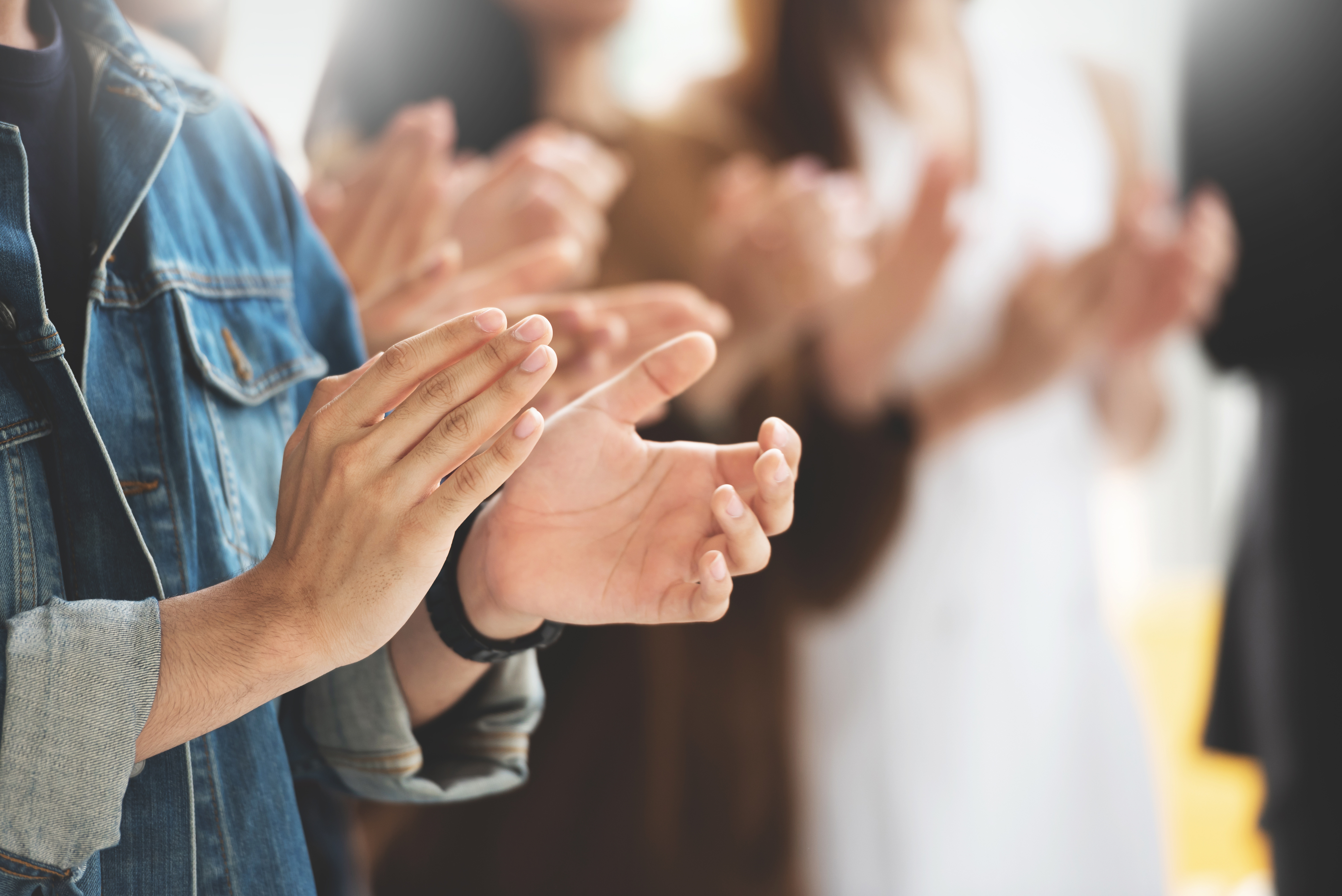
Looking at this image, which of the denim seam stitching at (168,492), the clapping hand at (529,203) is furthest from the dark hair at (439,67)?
the denim seam stitching at (168,492)

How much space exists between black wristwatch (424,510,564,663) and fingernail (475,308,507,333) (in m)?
0.12

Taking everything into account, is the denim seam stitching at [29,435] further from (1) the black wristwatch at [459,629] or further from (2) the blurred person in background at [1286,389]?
(2) the blurred person in background at [1286,389]

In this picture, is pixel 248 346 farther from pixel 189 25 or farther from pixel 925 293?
pixel 925 293

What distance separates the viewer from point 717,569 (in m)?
0.31

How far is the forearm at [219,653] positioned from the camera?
0.89 ft

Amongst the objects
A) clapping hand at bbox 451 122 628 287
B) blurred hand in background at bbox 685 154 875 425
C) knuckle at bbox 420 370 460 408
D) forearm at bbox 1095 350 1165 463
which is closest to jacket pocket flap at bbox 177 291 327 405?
knuckle at bbox 420 370 460 408

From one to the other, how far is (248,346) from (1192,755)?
1.61 meters

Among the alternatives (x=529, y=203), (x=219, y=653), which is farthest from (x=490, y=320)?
(x=529, y=203)

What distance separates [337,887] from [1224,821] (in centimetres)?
148

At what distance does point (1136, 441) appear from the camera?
1.21 metres

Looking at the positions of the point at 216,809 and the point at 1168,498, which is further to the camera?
the point at 1168,498

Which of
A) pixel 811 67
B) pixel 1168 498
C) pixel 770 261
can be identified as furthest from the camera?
pixel 1168 498

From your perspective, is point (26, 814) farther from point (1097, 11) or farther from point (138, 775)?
point (1097, 11)

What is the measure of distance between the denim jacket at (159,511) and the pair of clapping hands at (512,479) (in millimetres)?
54
